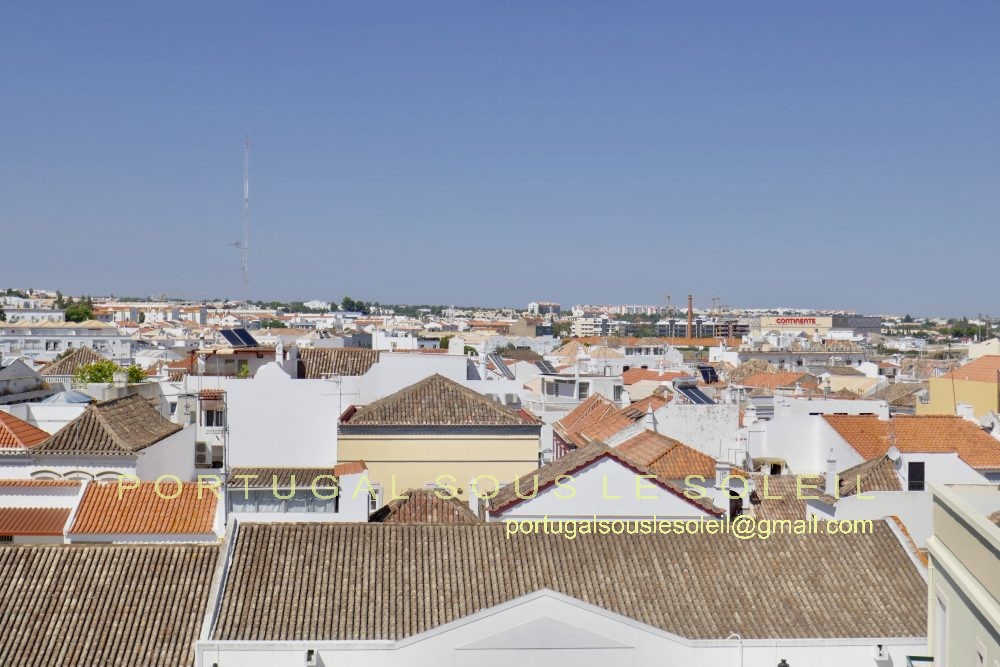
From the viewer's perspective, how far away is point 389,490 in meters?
25.4

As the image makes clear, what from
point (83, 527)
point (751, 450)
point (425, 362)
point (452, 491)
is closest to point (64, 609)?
point (83, 527)

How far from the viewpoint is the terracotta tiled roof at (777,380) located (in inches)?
2437

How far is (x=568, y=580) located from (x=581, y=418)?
20.2 m

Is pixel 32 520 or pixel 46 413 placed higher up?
pixel 46 413

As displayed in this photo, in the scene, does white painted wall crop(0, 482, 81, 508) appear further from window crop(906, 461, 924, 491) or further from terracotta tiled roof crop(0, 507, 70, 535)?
window crop(906, 461, 924, 491)

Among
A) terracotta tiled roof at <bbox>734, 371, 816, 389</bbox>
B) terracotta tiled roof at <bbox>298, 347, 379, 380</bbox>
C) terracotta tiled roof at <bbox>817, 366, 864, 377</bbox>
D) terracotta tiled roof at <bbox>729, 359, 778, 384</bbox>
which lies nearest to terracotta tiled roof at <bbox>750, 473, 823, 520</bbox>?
terracotta tiled roof at <bbox>298, 347, 379, 380</bbox>

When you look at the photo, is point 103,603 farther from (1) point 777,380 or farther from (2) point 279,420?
(1) point 777,380

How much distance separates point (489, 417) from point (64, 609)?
1359cm

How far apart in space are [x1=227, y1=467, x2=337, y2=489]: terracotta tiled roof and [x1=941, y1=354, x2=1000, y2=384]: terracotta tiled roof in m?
26.9

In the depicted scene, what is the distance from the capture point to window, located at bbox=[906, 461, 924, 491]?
24.5m

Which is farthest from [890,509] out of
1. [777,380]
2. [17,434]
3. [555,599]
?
[777,380]

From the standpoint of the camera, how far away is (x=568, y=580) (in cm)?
1472

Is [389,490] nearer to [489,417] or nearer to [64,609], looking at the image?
[489,417]

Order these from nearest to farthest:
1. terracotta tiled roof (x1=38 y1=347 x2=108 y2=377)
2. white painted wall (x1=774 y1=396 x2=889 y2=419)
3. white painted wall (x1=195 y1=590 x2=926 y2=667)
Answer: white painted wall (x1=195 y1=590 x2=926 y2=667)
white painted wall (x1=774 y1=396 x2=889 y2=419)
terracotta tiled roof (x1=38 y1=347 x2=108 y2=377)
